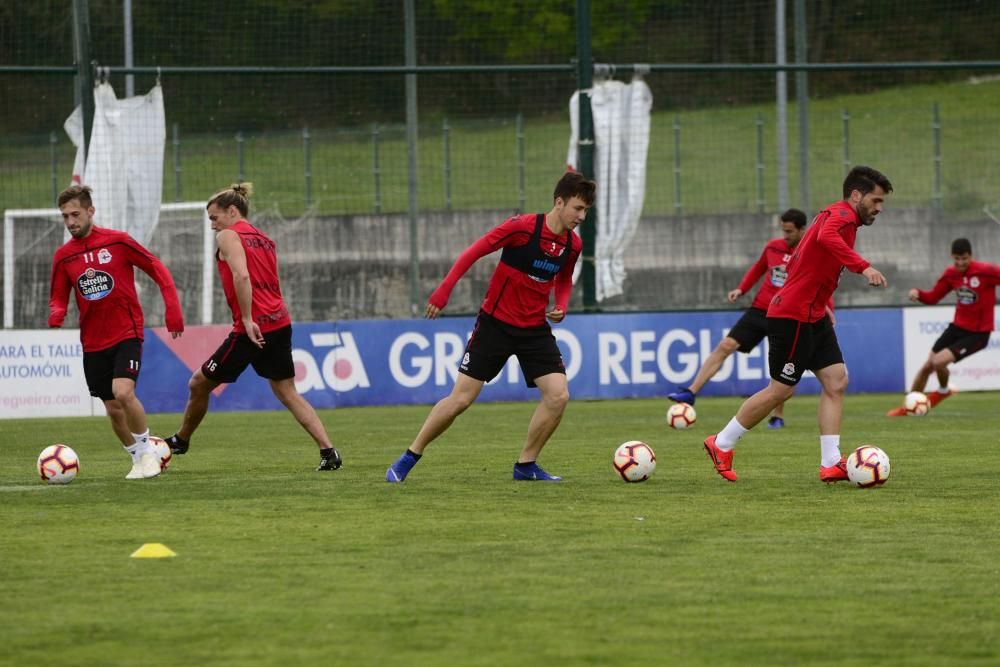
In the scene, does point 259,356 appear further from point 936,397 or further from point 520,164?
point 520,164

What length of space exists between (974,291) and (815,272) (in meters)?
8.55

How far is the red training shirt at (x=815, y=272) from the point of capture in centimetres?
1091

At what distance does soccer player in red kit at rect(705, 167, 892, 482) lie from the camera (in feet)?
35.8

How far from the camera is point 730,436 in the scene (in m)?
11.3

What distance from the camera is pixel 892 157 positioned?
108ft

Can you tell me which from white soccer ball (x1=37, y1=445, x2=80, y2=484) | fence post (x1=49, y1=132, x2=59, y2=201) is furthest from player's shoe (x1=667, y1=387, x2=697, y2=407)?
fence post (x1=49, y1=132, x2=59, y2=201)

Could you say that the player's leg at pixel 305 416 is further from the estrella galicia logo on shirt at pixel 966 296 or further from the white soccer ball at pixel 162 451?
the estrella galicia logo on shirt at pixel 966 296

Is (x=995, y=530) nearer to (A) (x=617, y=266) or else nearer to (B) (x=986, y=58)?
(A) (x=617, y=266)

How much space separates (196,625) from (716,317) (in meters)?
15.2

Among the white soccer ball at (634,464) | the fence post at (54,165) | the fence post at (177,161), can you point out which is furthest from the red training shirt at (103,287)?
the fence post at (177,161)

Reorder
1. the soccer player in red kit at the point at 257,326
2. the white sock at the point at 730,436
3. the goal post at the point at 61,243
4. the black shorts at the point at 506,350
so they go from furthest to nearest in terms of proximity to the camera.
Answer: the goal post at the point at 61,243 → the soccer player in red kit at the point at 257,326 → the white sock at the point at 730,436 → the black shorts at the point at 506,350

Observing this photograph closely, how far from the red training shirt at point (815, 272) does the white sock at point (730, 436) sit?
0.80m

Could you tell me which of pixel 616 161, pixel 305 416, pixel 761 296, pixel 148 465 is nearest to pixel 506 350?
pixel 305 416

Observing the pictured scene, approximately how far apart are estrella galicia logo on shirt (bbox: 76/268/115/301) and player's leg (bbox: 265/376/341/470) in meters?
1.35
